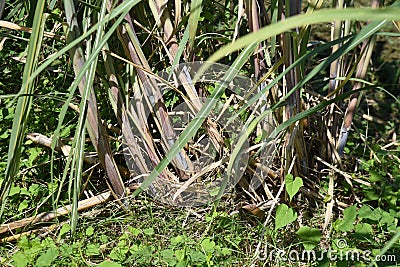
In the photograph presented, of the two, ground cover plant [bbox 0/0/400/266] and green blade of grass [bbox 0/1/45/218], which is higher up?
green blade of grass [bbox 0/1/45/218]

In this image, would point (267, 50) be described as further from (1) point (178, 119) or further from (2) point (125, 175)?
(2) point (125, 175)

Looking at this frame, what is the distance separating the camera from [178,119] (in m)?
1.38

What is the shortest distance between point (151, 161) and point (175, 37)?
29 centimetres

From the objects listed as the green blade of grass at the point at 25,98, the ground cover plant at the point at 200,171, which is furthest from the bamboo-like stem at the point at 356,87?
the green blade of grass at the point at 25,98

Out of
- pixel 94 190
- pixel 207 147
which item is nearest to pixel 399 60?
pixel 207 147
